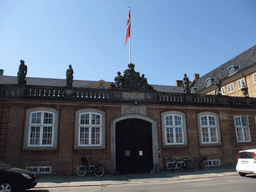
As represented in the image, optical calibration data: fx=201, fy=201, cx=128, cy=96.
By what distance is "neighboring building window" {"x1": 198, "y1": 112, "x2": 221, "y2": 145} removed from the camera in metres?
16.3

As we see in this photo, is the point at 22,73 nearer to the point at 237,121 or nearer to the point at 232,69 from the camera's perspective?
the point at 237,121

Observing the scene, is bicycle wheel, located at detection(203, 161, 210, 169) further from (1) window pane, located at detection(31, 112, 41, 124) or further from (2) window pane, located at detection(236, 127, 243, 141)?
(1) window pane, located at detection(31, 112, 41, 124)

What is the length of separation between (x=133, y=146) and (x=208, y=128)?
6628mm

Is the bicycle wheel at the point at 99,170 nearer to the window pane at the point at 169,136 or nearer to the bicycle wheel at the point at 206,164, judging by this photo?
the window pane at the point at 169,136

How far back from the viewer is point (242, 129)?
17.7 meters

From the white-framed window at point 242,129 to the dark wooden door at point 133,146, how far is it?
27.2ft

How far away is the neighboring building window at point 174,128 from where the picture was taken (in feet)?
50.4

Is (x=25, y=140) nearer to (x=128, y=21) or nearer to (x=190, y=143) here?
(x=190, y=143)

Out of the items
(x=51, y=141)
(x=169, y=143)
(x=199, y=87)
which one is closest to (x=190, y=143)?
(x=169, y=143)

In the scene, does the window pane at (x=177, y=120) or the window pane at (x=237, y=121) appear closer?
the window pane at (x=177, y=120)

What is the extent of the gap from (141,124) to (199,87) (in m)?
26.3

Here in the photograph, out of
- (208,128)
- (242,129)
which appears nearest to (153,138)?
(208,128)

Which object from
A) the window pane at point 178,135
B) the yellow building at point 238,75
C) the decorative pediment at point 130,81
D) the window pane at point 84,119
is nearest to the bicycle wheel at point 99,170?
the window pane at point 84,119

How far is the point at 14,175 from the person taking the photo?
7.64 m
